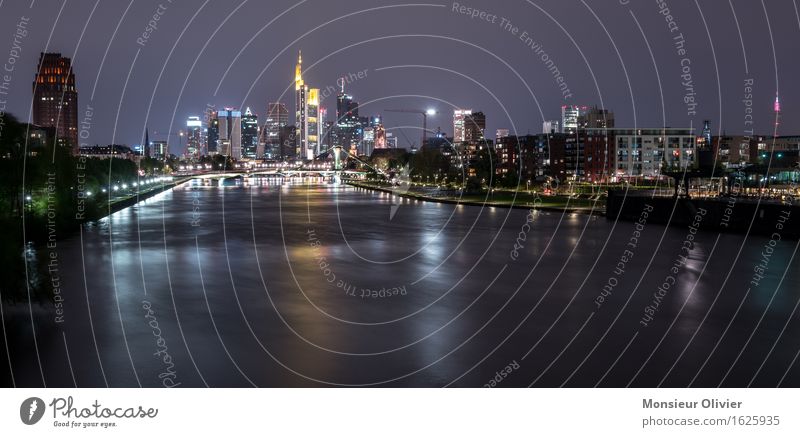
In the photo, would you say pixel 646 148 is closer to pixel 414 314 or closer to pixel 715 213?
pixel 715 213

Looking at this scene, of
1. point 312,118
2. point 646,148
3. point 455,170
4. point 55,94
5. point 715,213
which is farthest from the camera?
point 312,118

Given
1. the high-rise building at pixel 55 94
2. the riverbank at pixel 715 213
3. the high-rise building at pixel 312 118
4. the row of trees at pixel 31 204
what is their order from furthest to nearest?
the high-rise building at pixel 312 118 → the high-rise building at pixel 55 94 → the riverbank at pixel 715 213 → the row of trees at pixel 31 204

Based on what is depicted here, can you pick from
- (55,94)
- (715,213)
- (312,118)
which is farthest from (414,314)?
(312,118)

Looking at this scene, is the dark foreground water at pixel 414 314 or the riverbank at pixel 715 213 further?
the riverbank at pixel 715 213

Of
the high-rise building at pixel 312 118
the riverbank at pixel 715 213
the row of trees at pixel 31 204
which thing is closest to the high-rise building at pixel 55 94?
the row of trees at pixel 31 204

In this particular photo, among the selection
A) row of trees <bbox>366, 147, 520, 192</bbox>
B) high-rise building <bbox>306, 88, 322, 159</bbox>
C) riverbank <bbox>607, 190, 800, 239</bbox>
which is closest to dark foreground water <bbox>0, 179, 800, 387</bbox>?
riverbank <bbox>607, 190, 800, 239</bbox>

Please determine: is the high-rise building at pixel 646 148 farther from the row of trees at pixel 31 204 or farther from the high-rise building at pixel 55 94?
the row of trees at pixel 31 204
